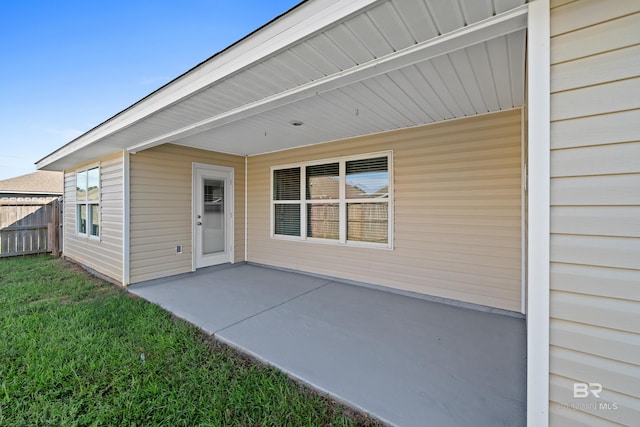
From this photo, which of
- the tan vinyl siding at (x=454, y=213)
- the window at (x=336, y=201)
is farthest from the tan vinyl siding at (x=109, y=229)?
the tan vinyl siding at (x=454, y=213)

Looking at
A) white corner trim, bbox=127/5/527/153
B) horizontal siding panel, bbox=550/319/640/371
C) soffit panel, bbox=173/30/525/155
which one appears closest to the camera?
horizontal siding panel, bbox=550/319/640/371

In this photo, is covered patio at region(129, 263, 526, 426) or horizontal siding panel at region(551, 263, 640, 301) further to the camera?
covered patio at region(129, 263, 526, 426)

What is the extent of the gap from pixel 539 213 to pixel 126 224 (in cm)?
506

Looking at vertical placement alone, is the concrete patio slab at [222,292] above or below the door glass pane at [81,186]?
below

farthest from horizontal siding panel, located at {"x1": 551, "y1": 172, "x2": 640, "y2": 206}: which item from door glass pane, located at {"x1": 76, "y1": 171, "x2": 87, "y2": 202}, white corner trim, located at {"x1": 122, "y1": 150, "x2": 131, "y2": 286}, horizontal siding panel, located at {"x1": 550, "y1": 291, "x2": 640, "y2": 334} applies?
door glass pane, located at {"x1": 76, "y1": 171, "x2": 87, "y2": 202}

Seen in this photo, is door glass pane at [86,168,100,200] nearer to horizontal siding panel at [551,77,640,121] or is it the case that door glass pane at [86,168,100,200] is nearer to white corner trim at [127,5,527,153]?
white corner trim at [127,5,527,153]

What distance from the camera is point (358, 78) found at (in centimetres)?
200

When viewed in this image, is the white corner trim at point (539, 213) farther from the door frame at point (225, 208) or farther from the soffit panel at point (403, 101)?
the door frame at point (225, 208)

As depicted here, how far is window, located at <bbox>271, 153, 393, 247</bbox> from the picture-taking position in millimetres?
4082

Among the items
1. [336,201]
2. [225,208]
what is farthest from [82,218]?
[336,201]

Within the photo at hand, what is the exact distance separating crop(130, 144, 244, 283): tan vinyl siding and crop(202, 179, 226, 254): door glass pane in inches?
13.7

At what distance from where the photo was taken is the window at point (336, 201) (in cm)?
408

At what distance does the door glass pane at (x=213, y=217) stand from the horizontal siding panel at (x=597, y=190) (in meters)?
5.25

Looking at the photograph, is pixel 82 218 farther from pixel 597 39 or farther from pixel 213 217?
pixel 597 39
